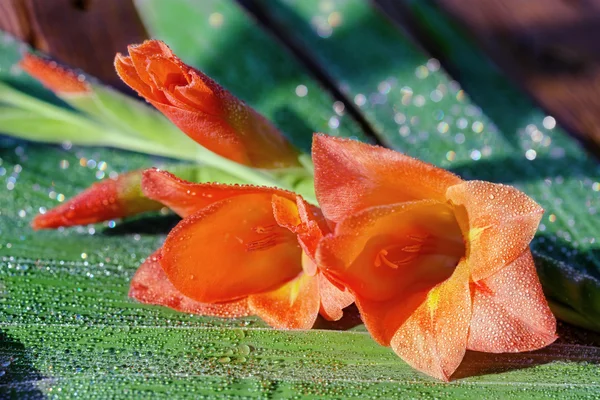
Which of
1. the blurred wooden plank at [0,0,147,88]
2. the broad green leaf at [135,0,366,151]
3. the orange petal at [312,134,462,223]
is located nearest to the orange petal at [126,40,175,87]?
the orange petal at [312,134,462,223]

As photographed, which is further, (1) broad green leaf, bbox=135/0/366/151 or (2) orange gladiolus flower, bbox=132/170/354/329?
(1) broad green leaf, bbox=135/0/366/151

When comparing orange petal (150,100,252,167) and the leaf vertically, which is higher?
orange petal (150,100,252,167)

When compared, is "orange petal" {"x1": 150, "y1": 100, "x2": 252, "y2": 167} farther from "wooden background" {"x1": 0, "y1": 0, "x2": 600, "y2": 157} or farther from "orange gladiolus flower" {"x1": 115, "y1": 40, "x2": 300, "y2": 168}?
"wooden background" {"x1": 0, "y1": 0, "x2": 600, "y2": 157}

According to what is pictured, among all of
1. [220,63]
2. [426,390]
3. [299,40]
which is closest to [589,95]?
[299,40]

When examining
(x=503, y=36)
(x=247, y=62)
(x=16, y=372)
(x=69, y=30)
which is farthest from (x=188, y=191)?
(x=503, y=36)

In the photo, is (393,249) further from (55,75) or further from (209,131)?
(55,75)

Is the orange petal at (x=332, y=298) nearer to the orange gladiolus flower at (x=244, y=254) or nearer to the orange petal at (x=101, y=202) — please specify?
the orange gladiolus flower at (x=244, y=254)
